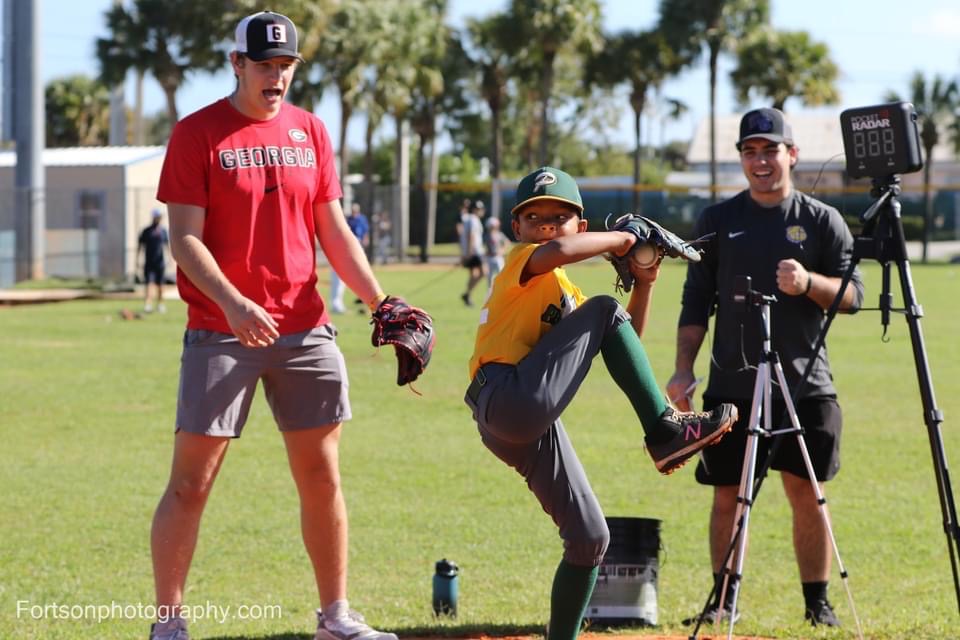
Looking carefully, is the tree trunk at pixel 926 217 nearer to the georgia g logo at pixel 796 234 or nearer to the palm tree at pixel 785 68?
the palm tree at pixel 785 68

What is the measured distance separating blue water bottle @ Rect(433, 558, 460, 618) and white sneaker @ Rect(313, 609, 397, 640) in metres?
1.05

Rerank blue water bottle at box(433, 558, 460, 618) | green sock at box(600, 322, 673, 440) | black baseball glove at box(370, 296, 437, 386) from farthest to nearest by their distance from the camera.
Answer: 1. blue water bottle at box(433, 558, 460, 618)
2. black baseball glove at box(370, 296, 437, 386)
3. green sock at box(600, 322, 673, 440)

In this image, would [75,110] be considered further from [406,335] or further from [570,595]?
[570,595]

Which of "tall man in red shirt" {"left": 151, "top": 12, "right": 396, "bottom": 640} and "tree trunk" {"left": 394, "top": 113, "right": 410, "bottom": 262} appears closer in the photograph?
"tall man in red shirt" {"left": 151, "top": 12, "right": 396, "bottom": 640}

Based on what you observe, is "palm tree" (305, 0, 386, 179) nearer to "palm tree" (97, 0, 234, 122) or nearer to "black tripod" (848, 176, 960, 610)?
"palm tree" (97, 0, 234, 122)

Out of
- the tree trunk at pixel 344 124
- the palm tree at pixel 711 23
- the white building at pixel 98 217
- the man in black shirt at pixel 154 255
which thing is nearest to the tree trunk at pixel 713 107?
the palm tree at pixel 711 23

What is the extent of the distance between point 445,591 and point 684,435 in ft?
6.49

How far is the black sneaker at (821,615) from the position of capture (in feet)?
20.1

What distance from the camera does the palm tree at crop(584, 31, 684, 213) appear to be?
2148 inches

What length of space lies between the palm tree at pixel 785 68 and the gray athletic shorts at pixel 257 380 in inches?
2012

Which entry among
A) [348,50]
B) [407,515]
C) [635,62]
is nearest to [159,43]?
[348,50]

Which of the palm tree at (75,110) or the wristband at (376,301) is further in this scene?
the palm tree at (75,110)

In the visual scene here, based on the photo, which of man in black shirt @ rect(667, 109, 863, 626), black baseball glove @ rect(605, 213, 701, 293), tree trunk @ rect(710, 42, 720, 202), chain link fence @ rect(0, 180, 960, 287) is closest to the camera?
black baseball glove @ rect(605, 213, 701, 293)

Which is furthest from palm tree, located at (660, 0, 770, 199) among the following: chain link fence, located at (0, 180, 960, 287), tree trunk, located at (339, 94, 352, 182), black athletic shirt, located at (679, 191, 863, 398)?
black athletic shirt, located at (679, 191, 863, 398)
